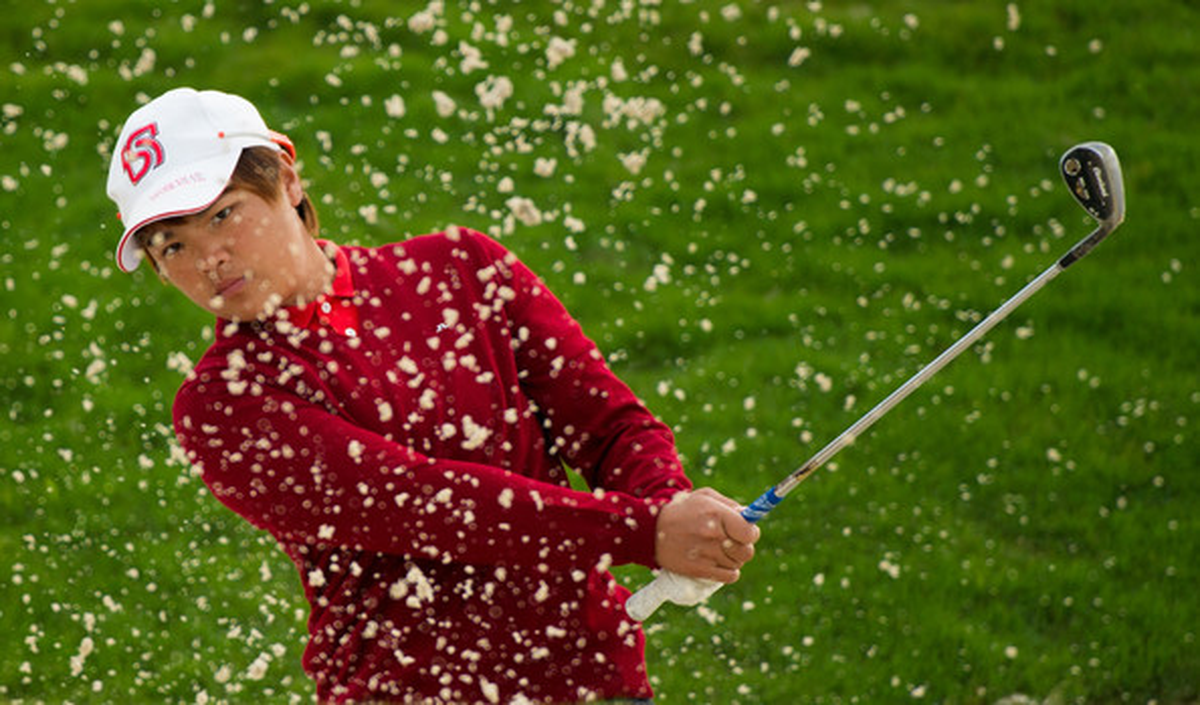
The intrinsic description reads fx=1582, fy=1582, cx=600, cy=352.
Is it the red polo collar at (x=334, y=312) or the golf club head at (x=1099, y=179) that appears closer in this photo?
the red polo collar at (x=334, y=312)

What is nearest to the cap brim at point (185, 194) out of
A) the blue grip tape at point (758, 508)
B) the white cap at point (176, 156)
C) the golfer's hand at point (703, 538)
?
the white cap at point (176, 156)

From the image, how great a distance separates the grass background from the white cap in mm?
2059

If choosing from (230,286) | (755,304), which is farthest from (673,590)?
(755,304)

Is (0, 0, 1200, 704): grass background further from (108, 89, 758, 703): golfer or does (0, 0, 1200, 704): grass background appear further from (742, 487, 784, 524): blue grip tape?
(742, 487, 784, 524): blue grip tape

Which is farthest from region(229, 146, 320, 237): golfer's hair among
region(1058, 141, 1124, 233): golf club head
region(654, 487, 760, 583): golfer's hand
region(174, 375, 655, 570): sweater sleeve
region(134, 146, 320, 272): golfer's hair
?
region(1058, 141, 1124, 233): golf club head

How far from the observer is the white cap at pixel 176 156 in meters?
2.78

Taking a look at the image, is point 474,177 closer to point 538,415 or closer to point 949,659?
point 949,659

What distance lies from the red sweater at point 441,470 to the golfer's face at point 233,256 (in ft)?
0.19

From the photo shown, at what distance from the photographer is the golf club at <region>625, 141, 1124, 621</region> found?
2.78 metres

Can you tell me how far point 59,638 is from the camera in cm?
503

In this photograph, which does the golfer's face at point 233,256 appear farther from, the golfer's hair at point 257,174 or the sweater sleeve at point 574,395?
the sweater sleeve at point 574,395

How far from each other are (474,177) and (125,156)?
4.41 m

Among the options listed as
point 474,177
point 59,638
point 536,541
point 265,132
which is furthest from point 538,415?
point 474,177

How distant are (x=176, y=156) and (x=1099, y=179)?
1.78 meters
